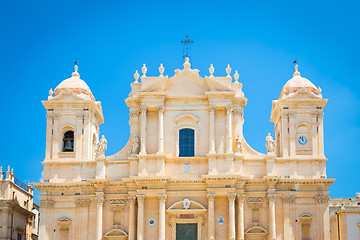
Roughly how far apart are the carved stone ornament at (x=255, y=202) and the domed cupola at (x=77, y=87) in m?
13.9

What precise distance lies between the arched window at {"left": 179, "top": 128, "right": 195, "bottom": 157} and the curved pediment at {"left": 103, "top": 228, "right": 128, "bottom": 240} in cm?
664

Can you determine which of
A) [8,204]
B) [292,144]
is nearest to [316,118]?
[292,144]

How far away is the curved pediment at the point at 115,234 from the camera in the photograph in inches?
1818

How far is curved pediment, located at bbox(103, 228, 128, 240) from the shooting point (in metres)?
46.2

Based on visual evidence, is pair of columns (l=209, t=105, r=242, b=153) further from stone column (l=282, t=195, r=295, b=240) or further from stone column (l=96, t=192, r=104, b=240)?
stone column (l=96, t=192, r=104, b=240)

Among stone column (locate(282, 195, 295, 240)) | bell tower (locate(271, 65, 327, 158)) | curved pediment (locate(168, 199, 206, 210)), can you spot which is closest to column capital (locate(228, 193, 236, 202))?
curved pediment (locate(168, 199, 206, 210))

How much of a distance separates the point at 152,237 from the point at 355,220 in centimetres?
1571

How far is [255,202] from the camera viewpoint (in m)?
46.5

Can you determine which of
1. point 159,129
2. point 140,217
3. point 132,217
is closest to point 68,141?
point 159,129

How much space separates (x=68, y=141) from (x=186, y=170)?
8.80m

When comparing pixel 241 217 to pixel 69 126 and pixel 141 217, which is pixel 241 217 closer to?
pixel 141 217

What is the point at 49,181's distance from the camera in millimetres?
47375

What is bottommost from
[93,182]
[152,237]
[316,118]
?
[152,237]

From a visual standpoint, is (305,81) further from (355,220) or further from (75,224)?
(75,224)
